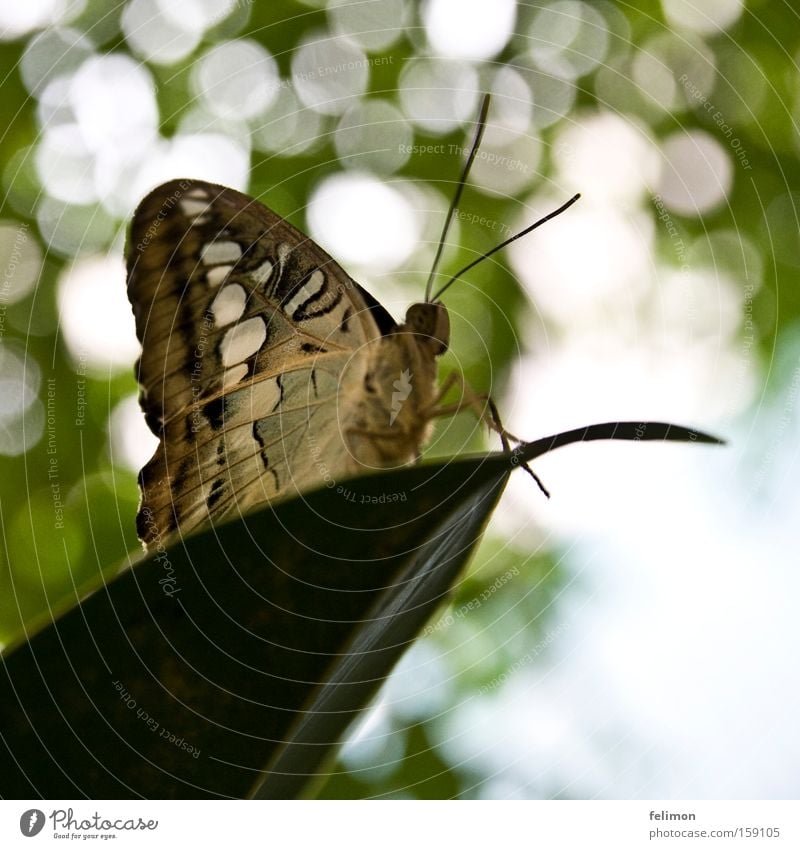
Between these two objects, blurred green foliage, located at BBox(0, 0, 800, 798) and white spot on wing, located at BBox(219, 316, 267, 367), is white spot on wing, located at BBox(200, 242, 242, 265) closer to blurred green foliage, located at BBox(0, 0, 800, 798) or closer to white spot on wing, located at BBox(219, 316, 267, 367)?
white spot on wing, located at BBox(219, 316, 267, 367)

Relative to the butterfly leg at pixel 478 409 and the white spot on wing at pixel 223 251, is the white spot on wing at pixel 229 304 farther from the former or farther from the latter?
the butterfly leg at pixel 478 409

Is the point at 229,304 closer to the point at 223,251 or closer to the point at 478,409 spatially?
the point at 223,251

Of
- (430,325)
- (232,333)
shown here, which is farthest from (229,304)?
(430,325)

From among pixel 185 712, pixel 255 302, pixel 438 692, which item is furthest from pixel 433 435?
pixel 438 692

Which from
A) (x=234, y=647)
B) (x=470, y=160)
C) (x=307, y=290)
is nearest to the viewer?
(x=234, y=647)

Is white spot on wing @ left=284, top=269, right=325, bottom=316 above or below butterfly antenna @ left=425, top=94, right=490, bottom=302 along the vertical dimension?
above

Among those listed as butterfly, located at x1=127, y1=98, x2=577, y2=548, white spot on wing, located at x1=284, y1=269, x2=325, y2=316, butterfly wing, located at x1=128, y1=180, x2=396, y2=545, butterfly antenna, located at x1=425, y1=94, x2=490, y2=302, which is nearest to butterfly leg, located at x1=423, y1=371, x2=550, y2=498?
butterfly, located at x1=127, y1=98, x2=577, y2=548

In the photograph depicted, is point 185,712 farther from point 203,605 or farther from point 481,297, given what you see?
point 481,297
